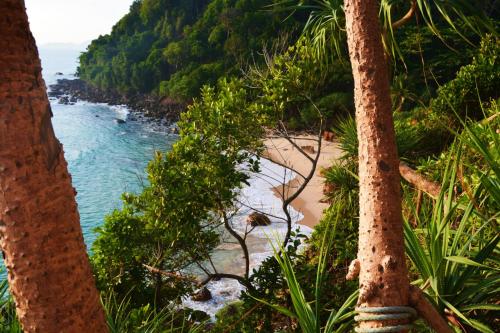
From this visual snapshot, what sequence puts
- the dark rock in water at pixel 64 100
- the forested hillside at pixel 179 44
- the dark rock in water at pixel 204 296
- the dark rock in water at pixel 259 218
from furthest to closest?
1. the dark rock in water at pixel 64 100
2. the forested hillside at pixel 179 44
3. the dark rock in water at pixel 259 218
4. the dark rock in water at pixel 204 296

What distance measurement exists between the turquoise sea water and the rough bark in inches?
572

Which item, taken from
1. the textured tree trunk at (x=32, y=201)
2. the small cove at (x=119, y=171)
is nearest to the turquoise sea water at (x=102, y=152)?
the small cove at (x=119, y=171)

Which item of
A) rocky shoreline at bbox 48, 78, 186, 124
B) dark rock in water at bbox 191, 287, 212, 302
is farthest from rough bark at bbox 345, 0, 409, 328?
rocky shoreline at bbox 48, 78, 186, 124

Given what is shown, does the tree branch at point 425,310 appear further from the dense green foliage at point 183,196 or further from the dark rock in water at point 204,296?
the dark rock in water at point 204,296

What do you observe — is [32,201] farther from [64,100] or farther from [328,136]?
[64,100]

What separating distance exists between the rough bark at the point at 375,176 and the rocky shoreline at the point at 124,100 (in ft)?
89.9

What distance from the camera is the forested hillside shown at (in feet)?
104

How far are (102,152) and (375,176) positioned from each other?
26.9 m

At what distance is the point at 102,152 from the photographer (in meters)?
26.5

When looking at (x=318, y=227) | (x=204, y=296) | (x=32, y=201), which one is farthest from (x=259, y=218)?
(x=32, y=201)

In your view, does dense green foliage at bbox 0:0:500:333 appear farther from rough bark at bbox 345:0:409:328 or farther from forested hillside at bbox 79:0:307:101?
forested hillside at bbox 79:0:307:101

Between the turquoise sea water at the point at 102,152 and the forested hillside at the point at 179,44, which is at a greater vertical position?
the forested hillside at the point at 179,44

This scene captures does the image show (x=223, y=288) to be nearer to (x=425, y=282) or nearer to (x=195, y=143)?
(x=195, y=143)

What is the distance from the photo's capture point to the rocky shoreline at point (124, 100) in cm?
3262
